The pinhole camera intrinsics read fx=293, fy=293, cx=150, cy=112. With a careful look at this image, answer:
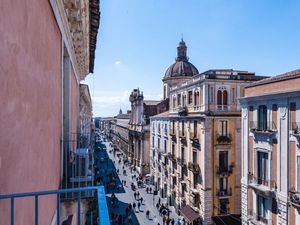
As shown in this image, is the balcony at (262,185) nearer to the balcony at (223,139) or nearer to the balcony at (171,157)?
the balcony at (223,139)

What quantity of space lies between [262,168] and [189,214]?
40.9ft

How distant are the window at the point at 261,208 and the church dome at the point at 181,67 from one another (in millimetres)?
34873

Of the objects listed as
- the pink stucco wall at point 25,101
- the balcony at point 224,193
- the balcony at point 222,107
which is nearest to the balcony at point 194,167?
the balcony at point 224,193

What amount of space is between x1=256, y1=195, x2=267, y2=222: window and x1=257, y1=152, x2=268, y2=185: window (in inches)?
37.1

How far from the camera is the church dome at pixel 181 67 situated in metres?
49.9

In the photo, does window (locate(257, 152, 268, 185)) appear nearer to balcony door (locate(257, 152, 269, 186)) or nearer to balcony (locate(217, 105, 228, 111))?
balcony door (locate(257, 152, 269, 186))

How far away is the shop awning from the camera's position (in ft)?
84.9

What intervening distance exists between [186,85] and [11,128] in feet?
89.1

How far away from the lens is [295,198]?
13.5 meters

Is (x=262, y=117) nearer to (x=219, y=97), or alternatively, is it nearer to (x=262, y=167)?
(x=262, y=167)

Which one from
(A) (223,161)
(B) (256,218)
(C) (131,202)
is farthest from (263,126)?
(C) (131,202)

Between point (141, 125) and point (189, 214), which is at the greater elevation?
point (141, 125)

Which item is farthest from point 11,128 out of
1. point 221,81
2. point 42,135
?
point 221,81

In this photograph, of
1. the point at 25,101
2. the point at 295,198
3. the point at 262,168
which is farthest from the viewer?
the point at 262,168
